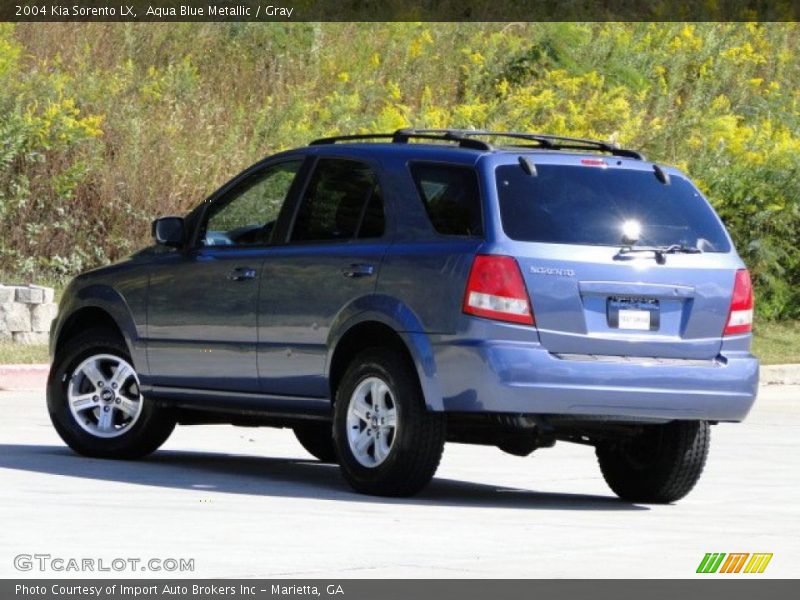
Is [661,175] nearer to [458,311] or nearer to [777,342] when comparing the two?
[458,311]

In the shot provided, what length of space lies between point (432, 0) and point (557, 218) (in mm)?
23895

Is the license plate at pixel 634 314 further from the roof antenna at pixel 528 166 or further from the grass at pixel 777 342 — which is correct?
the grass at pixel 777 342

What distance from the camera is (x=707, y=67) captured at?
1297 inches

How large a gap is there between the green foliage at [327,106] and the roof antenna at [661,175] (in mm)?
13201

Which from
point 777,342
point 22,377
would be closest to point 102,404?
point 22,377

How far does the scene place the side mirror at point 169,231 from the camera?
1209cm

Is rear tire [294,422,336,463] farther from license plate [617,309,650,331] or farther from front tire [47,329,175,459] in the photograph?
license plate [617,309,650,331]

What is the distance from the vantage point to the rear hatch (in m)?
10.4

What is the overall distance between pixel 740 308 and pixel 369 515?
2.44 m

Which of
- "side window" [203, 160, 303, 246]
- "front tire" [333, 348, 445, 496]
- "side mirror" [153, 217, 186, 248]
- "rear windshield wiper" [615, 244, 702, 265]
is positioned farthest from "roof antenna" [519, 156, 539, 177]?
"side mirror" [153, 217, 186, 248]

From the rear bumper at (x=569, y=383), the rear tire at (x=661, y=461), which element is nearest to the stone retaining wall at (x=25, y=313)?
the rear tire at (x=661, y=461)

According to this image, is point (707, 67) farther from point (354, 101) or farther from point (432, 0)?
point (354, 101)

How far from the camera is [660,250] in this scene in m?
10.7
